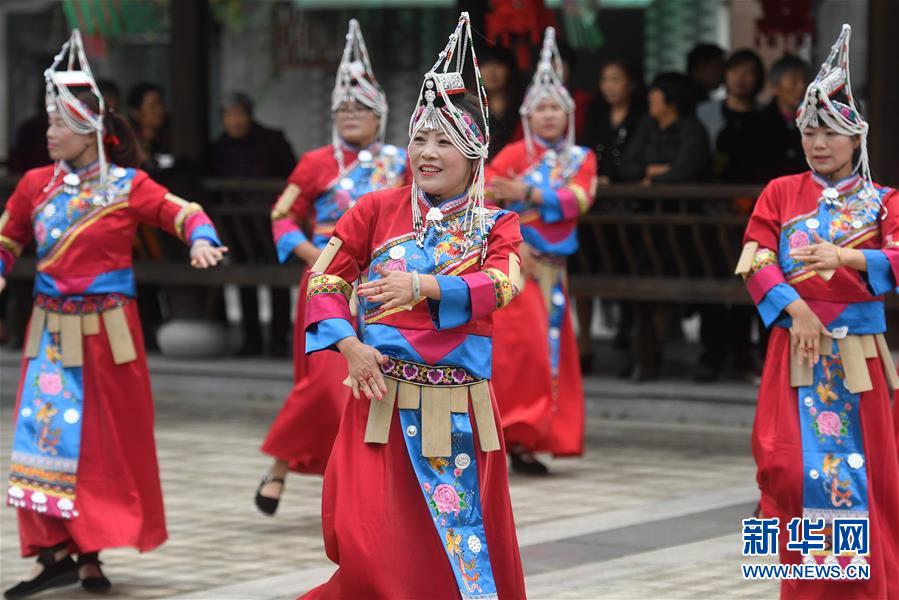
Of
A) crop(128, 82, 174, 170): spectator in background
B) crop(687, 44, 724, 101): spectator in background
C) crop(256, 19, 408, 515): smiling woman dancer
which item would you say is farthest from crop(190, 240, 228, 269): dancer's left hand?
crop(128, 82, 174, 170): spectator in background

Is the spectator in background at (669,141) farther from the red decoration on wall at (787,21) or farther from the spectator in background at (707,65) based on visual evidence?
the red decoration on wall at (787,21)

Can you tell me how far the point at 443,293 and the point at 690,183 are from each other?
234 inches

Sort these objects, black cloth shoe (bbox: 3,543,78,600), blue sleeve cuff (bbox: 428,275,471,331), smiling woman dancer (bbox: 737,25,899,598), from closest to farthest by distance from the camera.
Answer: blue sleeve cuff (bbox: 428,275,471,331)
smiling woman dancer (bbox: 737,25,899,598)
black cloth shoe (bbox: 3,543,78,600)

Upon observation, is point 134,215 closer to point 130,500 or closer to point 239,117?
point 130,500

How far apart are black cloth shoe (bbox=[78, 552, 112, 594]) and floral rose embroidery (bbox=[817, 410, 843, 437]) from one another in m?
2.45

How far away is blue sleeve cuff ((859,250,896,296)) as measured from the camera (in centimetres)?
556

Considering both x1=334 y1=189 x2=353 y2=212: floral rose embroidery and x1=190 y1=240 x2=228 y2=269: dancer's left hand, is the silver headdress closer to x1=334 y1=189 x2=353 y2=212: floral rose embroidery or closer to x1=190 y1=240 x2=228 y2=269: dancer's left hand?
x1=334 y1=189 x2=353 y2=212: floral rose embroidery

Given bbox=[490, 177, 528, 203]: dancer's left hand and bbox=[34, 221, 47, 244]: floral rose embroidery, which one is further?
bbox=[490, 177, 528, 203]: dancer's left hand

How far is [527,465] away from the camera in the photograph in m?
8.80

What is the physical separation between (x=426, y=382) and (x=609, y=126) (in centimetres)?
646

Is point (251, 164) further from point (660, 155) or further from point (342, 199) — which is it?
point (342, 199)

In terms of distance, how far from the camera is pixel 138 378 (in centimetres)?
662

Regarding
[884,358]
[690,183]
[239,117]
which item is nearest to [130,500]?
[884,358]

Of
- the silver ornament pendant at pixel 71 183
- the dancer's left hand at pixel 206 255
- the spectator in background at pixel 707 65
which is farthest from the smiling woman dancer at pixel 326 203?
the spectator in background at pixel 707 65
